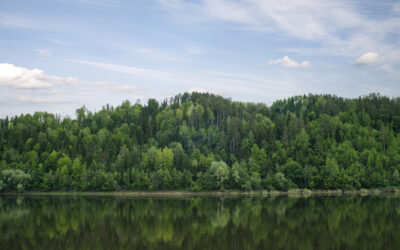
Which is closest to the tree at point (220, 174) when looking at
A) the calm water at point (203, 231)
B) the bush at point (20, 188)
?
the bush at point (20, 188)

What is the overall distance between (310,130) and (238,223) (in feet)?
359

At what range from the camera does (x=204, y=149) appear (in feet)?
470

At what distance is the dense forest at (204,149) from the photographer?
4454 inches

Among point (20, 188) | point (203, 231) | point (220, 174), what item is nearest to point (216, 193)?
point (220, 174)

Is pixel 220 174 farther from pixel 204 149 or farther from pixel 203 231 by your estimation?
pixel 203 231

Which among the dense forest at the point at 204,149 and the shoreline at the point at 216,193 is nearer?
the shoreline at the point at 216,193

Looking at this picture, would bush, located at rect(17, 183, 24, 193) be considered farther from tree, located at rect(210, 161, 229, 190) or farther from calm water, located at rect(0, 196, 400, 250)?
calm water, located at rect(0, 196, 400, 250)

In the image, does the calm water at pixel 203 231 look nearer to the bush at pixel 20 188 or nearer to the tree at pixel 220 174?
the tree at pixel 220 174

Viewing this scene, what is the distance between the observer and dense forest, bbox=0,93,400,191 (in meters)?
113

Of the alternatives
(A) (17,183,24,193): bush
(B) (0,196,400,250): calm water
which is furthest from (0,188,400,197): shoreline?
(B) (0,196,400,250): calm water

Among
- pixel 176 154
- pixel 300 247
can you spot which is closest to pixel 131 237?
pixel 300 247

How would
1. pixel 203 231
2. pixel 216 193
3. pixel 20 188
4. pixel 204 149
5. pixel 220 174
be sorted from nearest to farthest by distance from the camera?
pixel 203 231
pixel 20 188
pixel 220 174
pixel 216 193
pixel 204 149

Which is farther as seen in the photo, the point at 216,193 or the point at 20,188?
the point at 216,193

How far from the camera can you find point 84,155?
13150 centimetres
